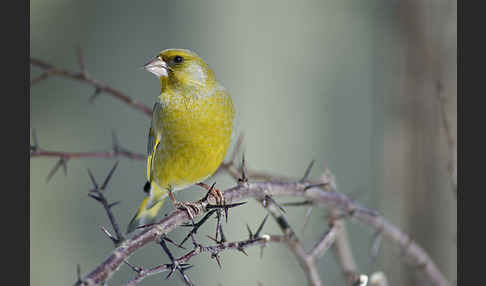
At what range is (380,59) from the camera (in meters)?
2.51

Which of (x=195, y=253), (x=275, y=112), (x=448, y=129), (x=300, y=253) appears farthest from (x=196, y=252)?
(x=275, y=112)

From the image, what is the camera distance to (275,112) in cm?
216

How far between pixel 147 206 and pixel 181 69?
27 cm

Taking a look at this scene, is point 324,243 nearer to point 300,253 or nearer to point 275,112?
point 300,253

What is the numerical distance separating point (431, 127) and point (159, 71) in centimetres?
188

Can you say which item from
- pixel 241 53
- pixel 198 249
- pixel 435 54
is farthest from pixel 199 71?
pixel 435 54

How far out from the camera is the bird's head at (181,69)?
0.81 m

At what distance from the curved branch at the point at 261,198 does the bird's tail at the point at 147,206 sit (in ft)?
0.45

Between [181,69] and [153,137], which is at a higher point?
[181,69]

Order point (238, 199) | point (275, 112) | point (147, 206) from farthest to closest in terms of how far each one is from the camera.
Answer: point (275, 112) < point (147, 206) < point (238, 199)

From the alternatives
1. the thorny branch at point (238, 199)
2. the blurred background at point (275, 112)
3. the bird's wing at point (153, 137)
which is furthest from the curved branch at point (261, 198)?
the blurred background at point (275, 112)

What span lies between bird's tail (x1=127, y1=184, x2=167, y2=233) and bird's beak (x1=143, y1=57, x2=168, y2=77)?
0.21 meters

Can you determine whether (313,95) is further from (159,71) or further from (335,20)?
(159,71)

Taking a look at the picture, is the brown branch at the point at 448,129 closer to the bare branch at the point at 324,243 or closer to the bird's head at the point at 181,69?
the bare branch at the point at 324,243
